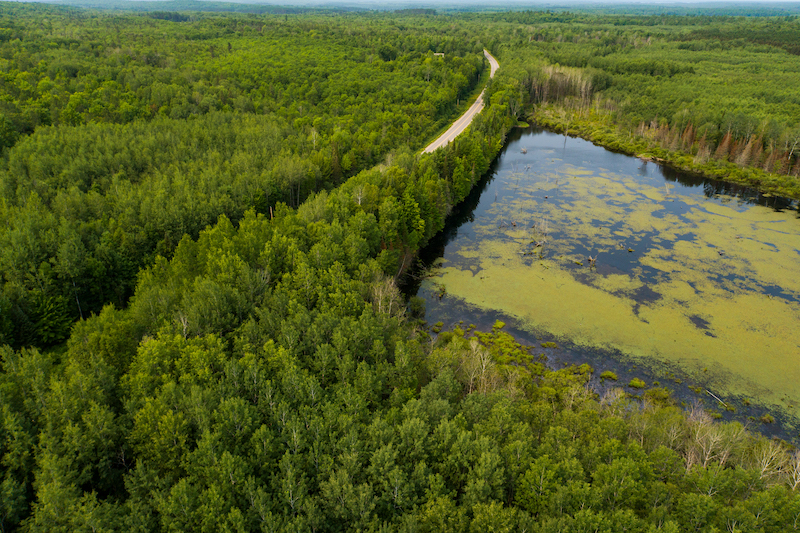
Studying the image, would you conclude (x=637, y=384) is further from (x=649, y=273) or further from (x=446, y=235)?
(x=446, y=235)

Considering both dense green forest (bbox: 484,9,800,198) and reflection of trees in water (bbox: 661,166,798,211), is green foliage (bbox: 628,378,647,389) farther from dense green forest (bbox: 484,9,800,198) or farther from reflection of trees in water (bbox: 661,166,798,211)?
dense green forest (bbox: 484,9,800,198)

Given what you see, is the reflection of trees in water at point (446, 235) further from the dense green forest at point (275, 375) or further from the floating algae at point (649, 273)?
the dense green forest at point (275, 375)

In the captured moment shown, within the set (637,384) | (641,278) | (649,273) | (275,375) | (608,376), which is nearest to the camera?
(275,375)

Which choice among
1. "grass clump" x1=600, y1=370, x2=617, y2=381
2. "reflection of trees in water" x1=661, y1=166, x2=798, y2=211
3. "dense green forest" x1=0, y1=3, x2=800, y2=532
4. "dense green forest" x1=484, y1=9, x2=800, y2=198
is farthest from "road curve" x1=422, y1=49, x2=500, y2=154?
"grass clump" x1=600, y1=370, x2=617, y2=381

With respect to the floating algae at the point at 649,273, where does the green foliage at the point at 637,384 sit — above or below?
below

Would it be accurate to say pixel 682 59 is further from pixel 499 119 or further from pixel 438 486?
pixel 438 486

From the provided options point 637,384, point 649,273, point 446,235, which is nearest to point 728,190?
point 649,273

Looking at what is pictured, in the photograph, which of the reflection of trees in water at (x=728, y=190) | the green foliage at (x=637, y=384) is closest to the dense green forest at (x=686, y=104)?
the reflection of trees in water at (x=728, y=190)

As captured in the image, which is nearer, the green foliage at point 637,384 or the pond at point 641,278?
the green foliage at point 637,384

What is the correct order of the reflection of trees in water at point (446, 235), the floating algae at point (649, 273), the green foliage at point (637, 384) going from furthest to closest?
the reflection of trees in water at point (446, 235), the floating algae at point (649, 273), the green foliage at point (637, 384)
